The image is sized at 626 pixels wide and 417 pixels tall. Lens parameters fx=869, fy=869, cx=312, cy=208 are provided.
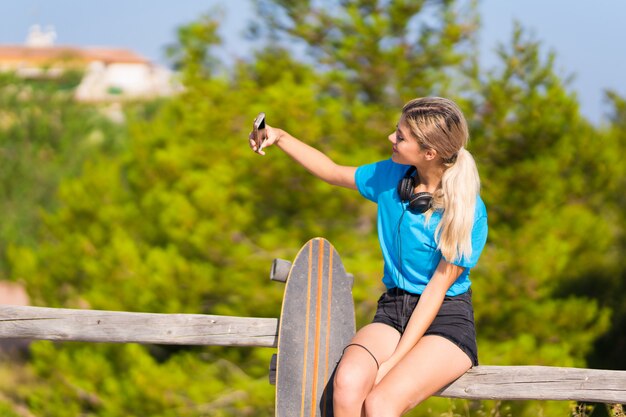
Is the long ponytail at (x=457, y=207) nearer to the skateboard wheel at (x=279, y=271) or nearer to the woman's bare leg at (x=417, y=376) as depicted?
the woman's bare leg at (x=417, y=376)

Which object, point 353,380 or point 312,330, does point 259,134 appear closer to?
point 312,330

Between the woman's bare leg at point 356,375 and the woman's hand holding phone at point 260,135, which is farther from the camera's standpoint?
the woman's hand holding phone at point 260,135

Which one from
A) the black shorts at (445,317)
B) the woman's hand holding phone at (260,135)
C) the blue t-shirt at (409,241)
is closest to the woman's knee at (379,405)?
the black shorts at (445,317)

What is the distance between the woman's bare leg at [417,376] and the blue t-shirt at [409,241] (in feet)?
0.70

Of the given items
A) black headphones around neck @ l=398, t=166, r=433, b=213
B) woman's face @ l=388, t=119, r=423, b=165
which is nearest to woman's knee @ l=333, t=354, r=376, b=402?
black headphones around neck @ l=398, t=166, r=433, b=213

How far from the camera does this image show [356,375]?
2688mm

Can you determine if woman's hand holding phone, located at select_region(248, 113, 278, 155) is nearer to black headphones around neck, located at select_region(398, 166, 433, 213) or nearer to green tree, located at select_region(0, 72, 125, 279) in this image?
black headphones around neck, located at select_region(398, 166, 433, 213)

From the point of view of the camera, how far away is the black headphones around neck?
9.38 ft

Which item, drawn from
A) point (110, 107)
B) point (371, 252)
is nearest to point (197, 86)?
point (371, 252)

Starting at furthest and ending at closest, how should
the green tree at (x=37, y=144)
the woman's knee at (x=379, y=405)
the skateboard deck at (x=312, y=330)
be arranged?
the green tree at (x=37, y=144), the skateboard deck at (x=312, y=330), the woman's knee at (x=379, y=405)

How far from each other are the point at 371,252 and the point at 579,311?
108 inches

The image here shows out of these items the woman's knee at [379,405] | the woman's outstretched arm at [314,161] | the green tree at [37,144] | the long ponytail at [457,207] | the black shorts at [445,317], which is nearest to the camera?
the woman's knee at [379,405]

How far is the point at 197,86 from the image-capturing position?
11.6m

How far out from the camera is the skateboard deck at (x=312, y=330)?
300 cm
